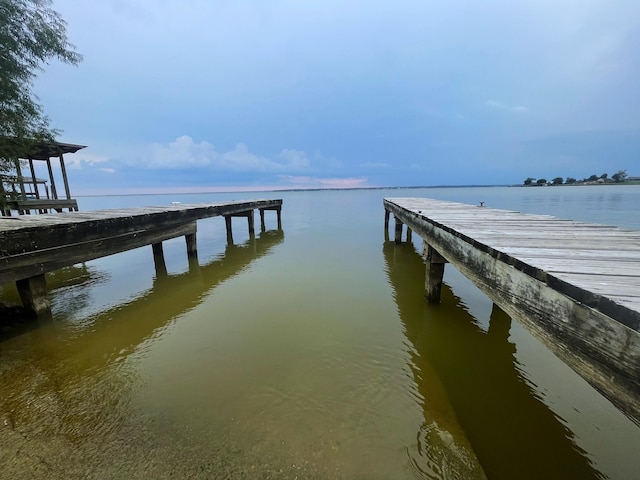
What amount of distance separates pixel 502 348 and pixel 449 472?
268 centimetres

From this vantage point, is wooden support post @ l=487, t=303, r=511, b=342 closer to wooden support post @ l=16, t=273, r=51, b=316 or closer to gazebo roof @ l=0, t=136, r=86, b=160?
wooden support post @ l=16, t=273, r=51, b=316

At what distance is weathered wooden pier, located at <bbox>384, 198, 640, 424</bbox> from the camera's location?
134cm

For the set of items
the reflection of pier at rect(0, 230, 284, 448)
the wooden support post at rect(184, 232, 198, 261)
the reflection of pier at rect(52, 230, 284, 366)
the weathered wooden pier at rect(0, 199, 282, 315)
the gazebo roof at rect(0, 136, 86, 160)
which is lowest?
the reflection of pier at rect(52, 230, 284, 366)

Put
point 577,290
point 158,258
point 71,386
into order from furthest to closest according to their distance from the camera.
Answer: point 158,258, point 71,386, point 577,290

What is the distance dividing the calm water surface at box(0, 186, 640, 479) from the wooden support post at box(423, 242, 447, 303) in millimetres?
281

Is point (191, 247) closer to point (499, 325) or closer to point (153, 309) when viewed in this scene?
point (153, 309)

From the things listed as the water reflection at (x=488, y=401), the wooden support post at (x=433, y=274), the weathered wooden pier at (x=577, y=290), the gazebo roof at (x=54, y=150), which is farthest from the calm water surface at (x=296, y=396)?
the gazebo roof at (x=54, y=150)

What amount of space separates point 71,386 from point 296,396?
2.68 metres

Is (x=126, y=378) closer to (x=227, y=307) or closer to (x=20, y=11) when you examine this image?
(x=227, y=307)

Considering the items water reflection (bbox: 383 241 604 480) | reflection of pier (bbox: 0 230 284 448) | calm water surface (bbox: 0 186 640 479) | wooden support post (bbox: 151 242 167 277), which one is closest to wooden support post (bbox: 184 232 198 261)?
wooden support post (bbox: 151 242 167 277)

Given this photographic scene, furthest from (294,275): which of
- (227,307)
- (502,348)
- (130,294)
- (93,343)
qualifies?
(502,348)

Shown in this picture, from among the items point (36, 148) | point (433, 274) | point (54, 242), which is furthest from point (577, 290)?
point (36, 148)

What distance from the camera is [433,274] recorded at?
19.4ft

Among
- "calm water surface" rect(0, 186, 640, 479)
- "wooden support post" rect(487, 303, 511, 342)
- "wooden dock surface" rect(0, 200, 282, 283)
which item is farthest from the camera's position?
"wooden support post" rect(487, 303, 511, 342)
